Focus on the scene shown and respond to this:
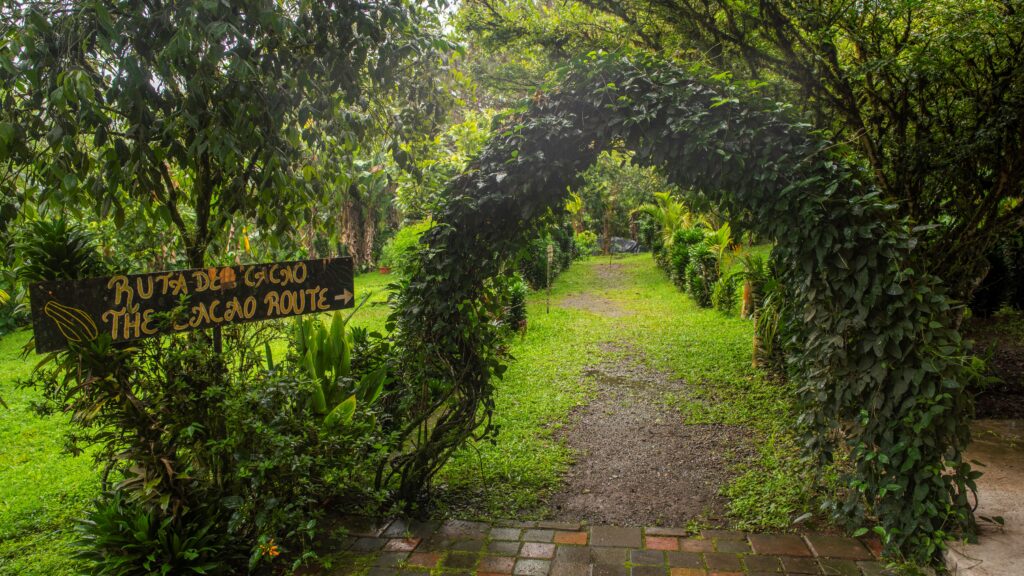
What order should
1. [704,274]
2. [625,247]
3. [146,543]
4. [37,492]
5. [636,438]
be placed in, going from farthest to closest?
[625,247], [704,274], [636,438], [37,492], [146,543]

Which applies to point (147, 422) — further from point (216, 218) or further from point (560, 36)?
point (560, 36)

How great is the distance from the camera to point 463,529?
3.38 metres

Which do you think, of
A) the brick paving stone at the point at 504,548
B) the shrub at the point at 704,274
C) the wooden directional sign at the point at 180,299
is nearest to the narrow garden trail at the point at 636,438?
the brick paving stone at the point at 504,548

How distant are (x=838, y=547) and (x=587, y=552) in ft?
4.02

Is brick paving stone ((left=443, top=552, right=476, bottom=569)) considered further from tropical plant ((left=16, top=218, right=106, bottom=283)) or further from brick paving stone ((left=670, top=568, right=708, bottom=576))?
tropical plant ((left=16, top=218, right=106, bottom=283))

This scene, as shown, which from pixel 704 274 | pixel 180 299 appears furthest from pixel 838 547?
pixel 704 274

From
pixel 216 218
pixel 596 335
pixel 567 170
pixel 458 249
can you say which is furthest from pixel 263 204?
pixel 596 335

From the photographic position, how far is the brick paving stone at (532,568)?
2.91 meters

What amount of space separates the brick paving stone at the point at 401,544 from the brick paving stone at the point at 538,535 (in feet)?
1.88

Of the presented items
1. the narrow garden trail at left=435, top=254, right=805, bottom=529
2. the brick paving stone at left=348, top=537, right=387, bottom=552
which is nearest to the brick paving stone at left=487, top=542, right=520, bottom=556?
the narrow garden trail at left=435, top=254, right=805, bottom=529

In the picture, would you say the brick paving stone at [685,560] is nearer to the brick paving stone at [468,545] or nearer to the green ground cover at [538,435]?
the green ground cover at [538,435]

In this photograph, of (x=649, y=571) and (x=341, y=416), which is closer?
(x=649, y=571)

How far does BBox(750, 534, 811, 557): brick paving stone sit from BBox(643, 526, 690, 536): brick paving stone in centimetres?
34

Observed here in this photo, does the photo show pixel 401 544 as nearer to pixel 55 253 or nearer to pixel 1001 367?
pixel 55 253
